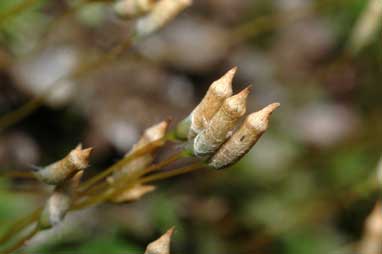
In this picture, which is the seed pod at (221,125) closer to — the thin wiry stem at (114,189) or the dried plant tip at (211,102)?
the dried plant tip at (211,102)

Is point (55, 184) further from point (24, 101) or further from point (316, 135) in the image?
point (316, 135)

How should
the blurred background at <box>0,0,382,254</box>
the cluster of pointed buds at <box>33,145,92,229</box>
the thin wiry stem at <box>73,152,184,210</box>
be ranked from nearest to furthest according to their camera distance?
the cluster of pointed buds at <box>33,145,92,229</box>, the thin wiry stem at <box>73,152,184,210</box>, the blurred background at <box>0,0,382,254</box>

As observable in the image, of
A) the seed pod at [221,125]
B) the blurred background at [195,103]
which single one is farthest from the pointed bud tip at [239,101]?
the blurred background at [195,103]

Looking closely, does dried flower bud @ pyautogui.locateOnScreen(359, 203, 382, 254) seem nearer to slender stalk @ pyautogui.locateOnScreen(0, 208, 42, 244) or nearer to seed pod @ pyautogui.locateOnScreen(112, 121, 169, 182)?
seed pod @ pyautogui.locateOnScreen(112, 121, 169, 182)

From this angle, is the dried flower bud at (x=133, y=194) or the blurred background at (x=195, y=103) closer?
the dried flower bud at (x=133, y=194)

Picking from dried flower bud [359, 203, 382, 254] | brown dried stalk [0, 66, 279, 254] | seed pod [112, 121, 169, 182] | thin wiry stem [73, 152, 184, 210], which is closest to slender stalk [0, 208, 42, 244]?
brown dried stalk [0, 66, 279, 254]

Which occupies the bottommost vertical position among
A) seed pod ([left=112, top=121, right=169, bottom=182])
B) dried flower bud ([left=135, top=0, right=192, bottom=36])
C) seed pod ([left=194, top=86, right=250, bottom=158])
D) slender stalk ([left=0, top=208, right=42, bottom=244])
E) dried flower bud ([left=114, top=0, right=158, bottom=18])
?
seed pod ([left=194, top=86, right=250, bottom=158])
